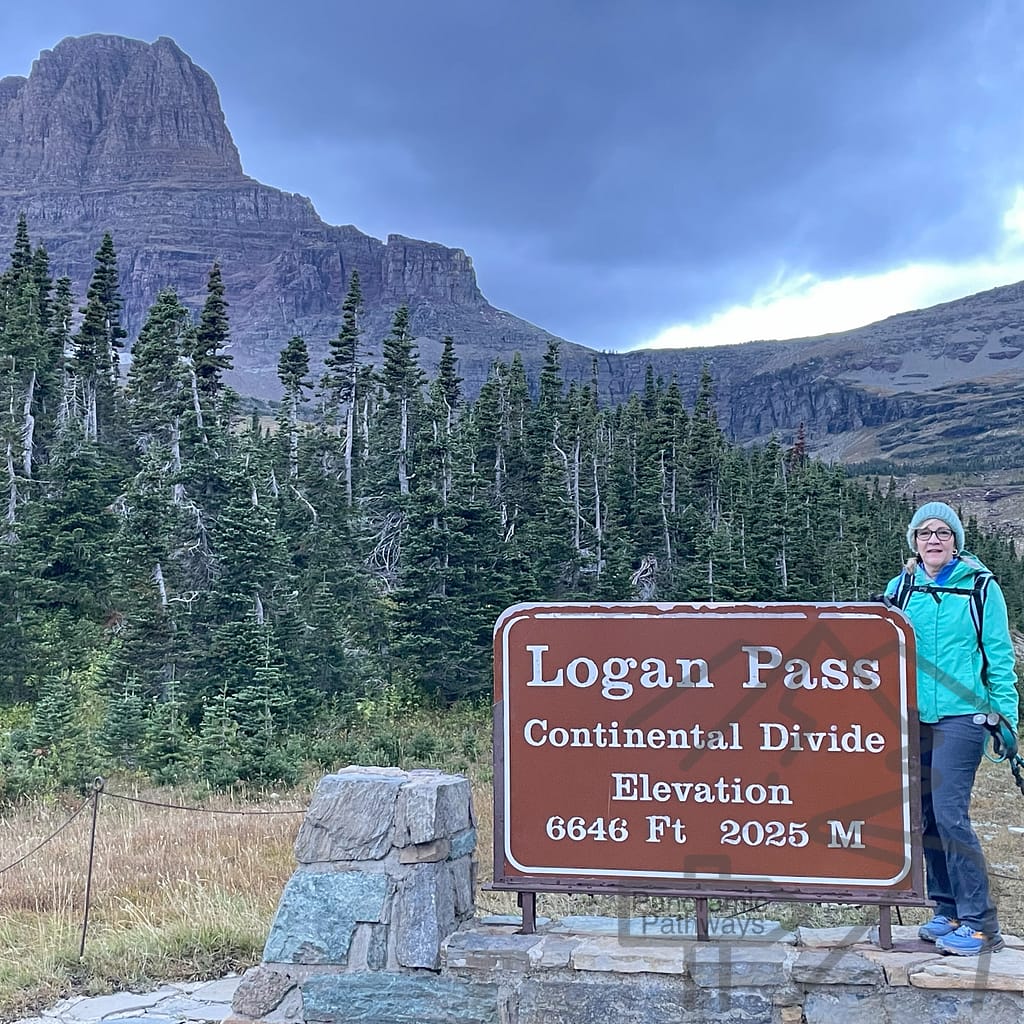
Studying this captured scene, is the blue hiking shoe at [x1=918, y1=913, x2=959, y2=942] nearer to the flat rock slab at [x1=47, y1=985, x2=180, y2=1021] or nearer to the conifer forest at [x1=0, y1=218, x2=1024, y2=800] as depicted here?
the flat rock slab at [x1=47, y1=985, x2=180, y2=1021]

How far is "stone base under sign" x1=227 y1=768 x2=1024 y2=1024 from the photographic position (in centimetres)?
401

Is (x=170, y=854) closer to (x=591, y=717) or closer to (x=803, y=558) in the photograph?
(x=591, y=717)

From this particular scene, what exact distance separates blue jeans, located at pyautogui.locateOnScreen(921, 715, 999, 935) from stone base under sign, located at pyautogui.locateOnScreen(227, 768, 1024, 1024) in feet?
0.70

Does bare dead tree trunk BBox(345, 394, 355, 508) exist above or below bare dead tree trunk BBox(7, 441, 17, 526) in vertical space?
above

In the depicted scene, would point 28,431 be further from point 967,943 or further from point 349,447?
point 967,943

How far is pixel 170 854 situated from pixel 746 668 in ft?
20.8

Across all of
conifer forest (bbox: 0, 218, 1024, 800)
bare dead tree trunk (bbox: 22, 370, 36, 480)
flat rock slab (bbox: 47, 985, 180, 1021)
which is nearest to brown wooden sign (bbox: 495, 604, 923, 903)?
flat rock slab (bbox: 47, 985, 180, 1021)

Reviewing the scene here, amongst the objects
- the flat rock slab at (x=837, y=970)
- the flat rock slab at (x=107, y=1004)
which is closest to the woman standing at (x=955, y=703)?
the flat rock slab at (x=837, y=970)

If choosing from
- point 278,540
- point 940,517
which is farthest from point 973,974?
point 278,540

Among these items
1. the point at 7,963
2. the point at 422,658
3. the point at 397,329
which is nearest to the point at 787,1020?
the point at 7,963

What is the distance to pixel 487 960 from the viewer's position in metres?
4.41

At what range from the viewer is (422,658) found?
80.2 feet

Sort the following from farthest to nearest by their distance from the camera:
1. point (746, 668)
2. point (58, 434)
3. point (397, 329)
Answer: point (397, 329), point (58, 434), point (746, 668)

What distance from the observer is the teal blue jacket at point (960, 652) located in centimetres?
420
